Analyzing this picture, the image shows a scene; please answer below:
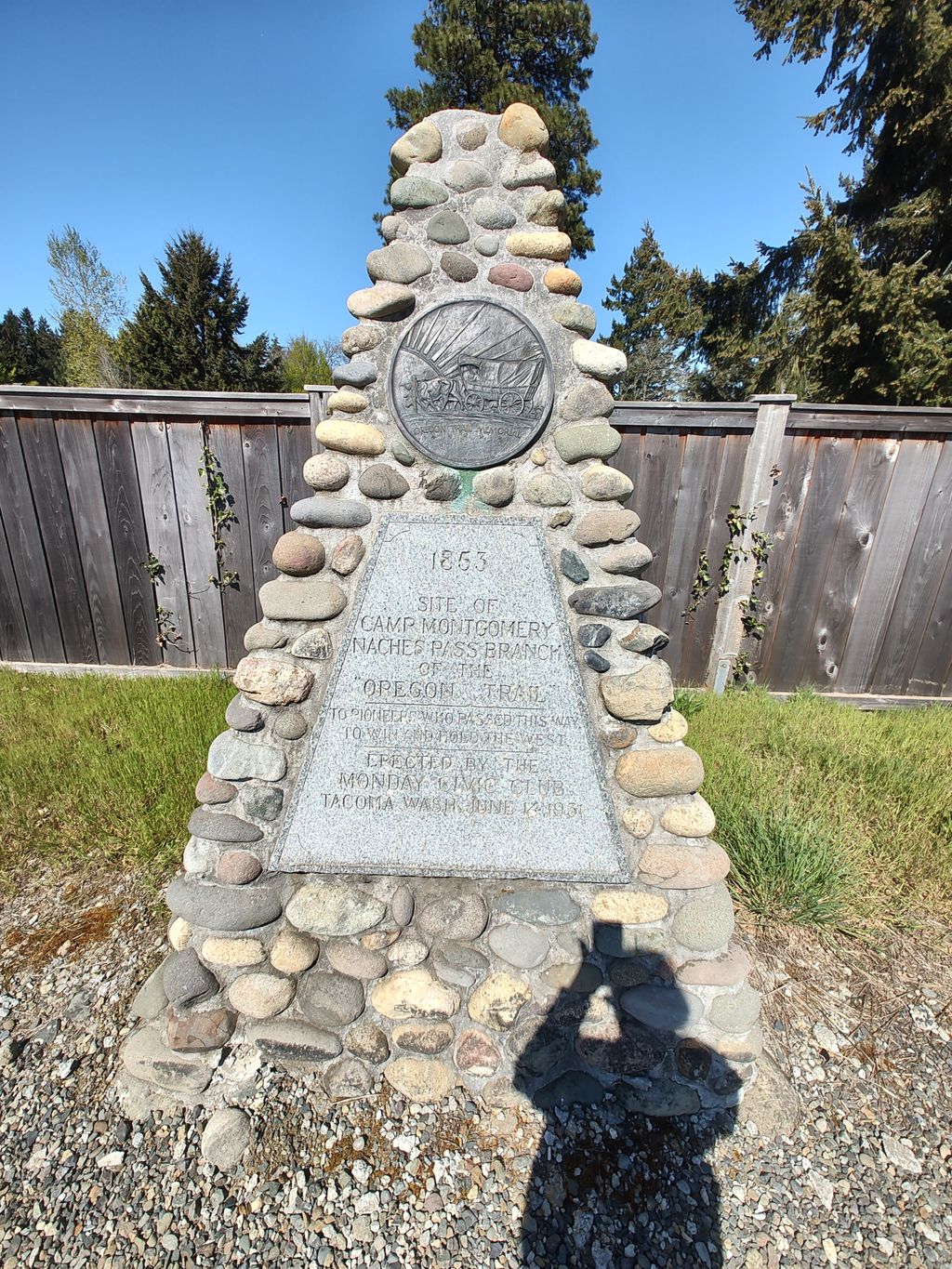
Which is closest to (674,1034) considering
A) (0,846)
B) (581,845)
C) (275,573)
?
(581,845)

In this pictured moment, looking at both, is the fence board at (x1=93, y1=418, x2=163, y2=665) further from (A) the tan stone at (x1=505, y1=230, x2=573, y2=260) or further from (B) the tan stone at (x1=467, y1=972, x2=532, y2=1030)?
(B) the tan stone at (x1=467, y1=972, x2=532, y2=1030)

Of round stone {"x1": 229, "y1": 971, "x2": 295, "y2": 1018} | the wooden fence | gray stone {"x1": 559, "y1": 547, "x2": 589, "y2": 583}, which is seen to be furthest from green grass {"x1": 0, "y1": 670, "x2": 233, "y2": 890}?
gray stone {"x1": 559, "y1": 547, "x2": 589, "y2": 583}

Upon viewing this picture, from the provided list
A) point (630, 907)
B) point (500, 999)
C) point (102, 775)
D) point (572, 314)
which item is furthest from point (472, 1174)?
point (572, 314)

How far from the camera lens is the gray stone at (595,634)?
5.42 ft

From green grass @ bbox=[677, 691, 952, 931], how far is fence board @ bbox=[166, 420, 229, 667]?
134 inches

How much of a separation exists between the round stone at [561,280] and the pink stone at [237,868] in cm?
165

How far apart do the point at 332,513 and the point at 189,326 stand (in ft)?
48.5

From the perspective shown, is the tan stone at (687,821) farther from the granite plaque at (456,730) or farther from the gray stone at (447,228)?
the gray stone at (447,228)

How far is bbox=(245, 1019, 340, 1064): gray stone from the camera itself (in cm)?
169

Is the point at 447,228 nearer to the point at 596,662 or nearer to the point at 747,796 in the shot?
the point at 596,662

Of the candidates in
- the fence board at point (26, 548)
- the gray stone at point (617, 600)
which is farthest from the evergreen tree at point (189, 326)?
the gray stone at point (617, 600)

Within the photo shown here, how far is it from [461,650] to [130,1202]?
1.66 meters

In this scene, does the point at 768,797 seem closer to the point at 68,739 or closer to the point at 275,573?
the point at 275,573

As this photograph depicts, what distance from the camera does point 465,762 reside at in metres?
1.70
